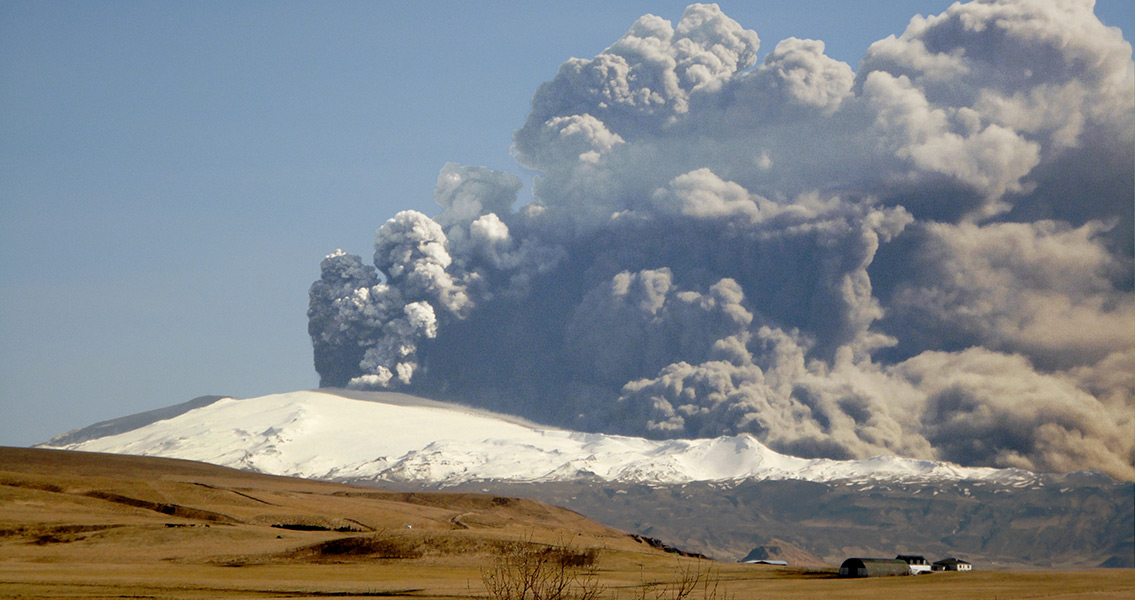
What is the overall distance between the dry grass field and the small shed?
8.97ft

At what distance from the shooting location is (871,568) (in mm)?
82375

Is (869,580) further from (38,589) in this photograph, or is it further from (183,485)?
(183,485)

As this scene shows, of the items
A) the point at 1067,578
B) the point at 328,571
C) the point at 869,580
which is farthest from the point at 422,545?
the point at 1067,578

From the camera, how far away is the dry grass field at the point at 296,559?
Result: 59.3 metres

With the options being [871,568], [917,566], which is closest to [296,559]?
[871,568]

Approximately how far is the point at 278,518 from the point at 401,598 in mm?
63620

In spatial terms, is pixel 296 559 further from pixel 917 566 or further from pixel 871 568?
pixel 917 566

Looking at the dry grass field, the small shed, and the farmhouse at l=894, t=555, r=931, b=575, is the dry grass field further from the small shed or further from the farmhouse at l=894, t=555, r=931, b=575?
the farmhouse at l=894, t=555, r=931, b=575

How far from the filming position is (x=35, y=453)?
181m

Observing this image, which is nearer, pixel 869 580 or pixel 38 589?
pixel 38 589

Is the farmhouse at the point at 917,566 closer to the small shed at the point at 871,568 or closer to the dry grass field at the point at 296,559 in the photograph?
the small shed at the point at 871,568

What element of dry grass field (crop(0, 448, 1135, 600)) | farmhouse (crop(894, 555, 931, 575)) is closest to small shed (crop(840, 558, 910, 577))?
farmhouse (crop(894, 555, 931, 575))

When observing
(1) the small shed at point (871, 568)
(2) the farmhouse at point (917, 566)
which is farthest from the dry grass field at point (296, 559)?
(2) the farmhouse at point (917, 566)

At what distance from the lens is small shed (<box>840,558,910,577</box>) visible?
7988 cm
